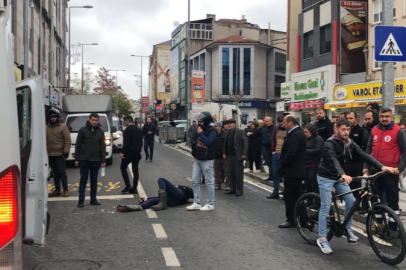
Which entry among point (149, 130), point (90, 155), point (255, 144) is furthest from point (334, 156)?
point (149, 130)

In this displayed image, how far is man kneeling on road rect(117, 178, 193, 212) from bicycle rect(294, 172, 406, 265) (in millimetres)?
2927

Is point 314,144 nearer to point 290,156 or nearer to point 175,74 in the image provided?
point 290,156

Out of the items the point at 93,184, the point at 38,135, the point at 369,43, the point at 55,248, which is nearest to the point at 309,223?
the point at 55,248

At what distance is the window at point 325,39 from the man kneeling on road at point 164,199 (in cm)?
2354

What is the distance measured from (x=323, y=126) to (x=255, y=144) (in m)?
5.03

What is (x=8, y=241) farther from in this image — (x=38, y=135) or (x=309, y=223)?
(x=309, y=223)

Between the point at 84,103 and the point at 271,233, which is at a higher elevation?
the point at 84,103

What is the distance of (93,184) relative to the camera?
30.3 ft

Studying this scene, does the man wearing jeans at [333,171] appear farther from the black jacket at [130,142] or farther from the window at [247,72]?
the window at [247,72]

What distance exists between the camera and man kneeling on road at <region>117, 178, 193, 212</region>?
8.61 meters

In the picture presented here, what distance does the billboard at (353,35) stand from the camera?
28219mm

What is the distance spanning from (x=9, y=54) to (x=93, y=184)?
689cm

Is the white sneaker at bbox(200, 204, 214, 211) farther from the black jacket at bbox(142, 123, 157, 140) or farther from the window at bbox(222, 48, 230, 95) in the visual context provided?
the window at bbox(222, 48, 230, 95)

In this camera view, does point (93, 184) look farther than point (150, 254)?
Yes
